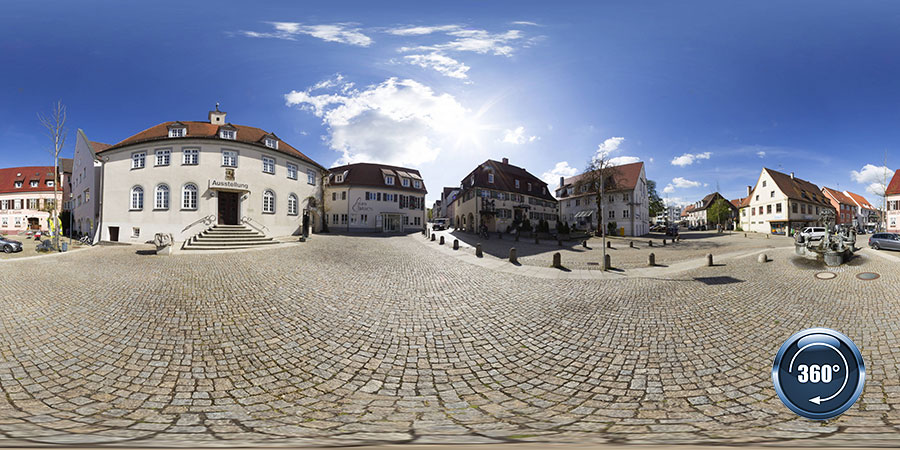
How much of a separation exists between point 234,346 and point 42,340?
3157 mm

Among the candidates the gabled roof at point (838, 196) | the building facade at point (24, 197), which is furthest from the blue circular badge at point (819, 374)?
the gabled roof at point (838, 196)

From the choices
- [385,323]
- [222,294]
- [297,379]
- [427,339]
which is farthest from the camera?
[222,294]

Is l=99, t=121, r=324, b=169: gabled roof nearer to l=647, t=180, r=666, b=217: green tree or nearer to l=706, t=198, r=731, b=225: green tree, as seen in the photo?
l=647, t=180, r=666, b=217: green tree

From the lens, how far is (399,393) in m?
3.72

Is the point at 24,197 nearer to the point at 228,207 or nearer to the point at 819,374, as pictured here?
the point at 228,207

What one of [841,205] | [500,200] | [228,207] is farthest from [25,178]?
[841,205]

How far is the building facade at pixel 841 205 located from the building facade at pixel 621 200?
3814 cm

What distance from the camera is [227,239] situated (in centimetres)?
1888

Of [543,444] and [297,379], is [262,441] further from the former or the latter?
[543,444]

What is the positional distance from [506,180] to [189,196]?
3335 centimetres

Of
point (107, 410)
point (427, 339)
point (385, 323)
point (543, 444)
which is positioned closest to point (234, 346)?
point (107, 410)

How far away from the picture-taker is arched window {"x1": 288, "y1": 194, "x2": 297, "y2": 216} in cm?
2527

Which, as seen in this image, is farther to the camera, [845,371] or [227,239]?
[227,239]

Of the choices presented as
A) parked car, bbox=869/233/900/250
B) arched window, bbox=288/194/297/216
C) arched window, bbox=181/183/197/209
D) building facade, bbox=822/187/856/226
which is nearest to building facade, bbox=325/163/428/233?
arched window, bbox=288/194/297/216
